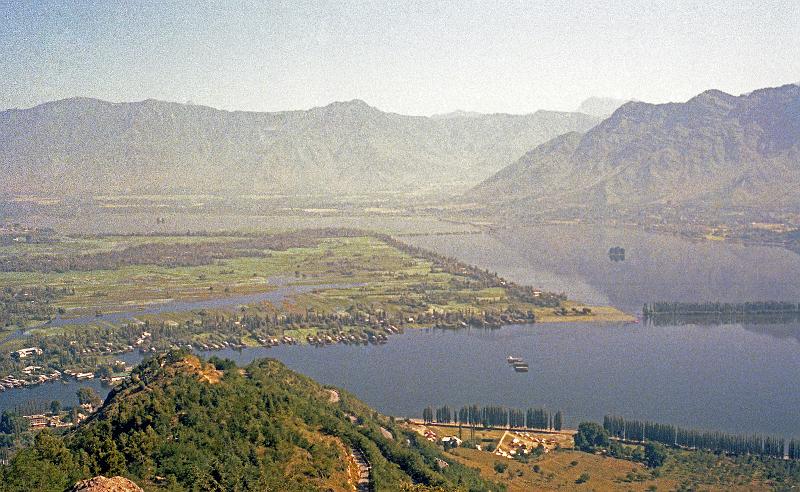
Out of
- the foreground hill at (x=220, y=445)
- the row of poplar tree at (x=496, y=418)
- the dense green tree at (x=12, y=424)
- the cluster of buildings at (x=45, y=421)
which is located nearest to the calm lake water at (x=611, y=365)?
the row of poplar tree at (x=496, y=418)

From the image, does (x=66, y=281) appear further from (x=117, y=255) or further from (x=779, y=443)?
(x=779, y=443)

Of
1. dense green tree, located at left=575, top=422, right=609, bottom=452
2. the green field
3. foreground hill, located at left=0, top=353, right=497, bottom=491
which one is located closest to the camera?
foreground hill, located at left=0, top=353, right=497, bottom=491

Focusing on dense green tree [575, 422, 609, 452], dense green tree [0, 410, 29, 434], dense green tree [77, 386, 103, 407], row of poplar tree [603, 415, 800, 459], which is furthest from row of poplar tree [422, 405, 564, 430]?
dense green tree [0, 410, 29, 434]

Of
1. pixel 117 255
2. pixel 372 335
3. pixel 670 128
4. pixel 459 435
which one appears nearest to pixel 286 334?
pixel 372 335

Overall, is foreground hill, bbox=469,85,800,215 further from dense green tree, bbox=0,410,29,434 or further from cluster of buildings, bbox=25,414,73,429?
dense green tree, bbox=0,410,29,434

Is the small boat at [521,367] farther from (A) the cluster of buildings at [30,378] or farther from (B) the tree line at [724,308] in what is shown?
(A) the cluster of buildings at [30,378]

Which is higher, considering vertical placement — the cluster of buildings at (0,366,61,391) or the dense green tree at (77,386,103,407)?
the dense green tree at (77,386,103,407)
